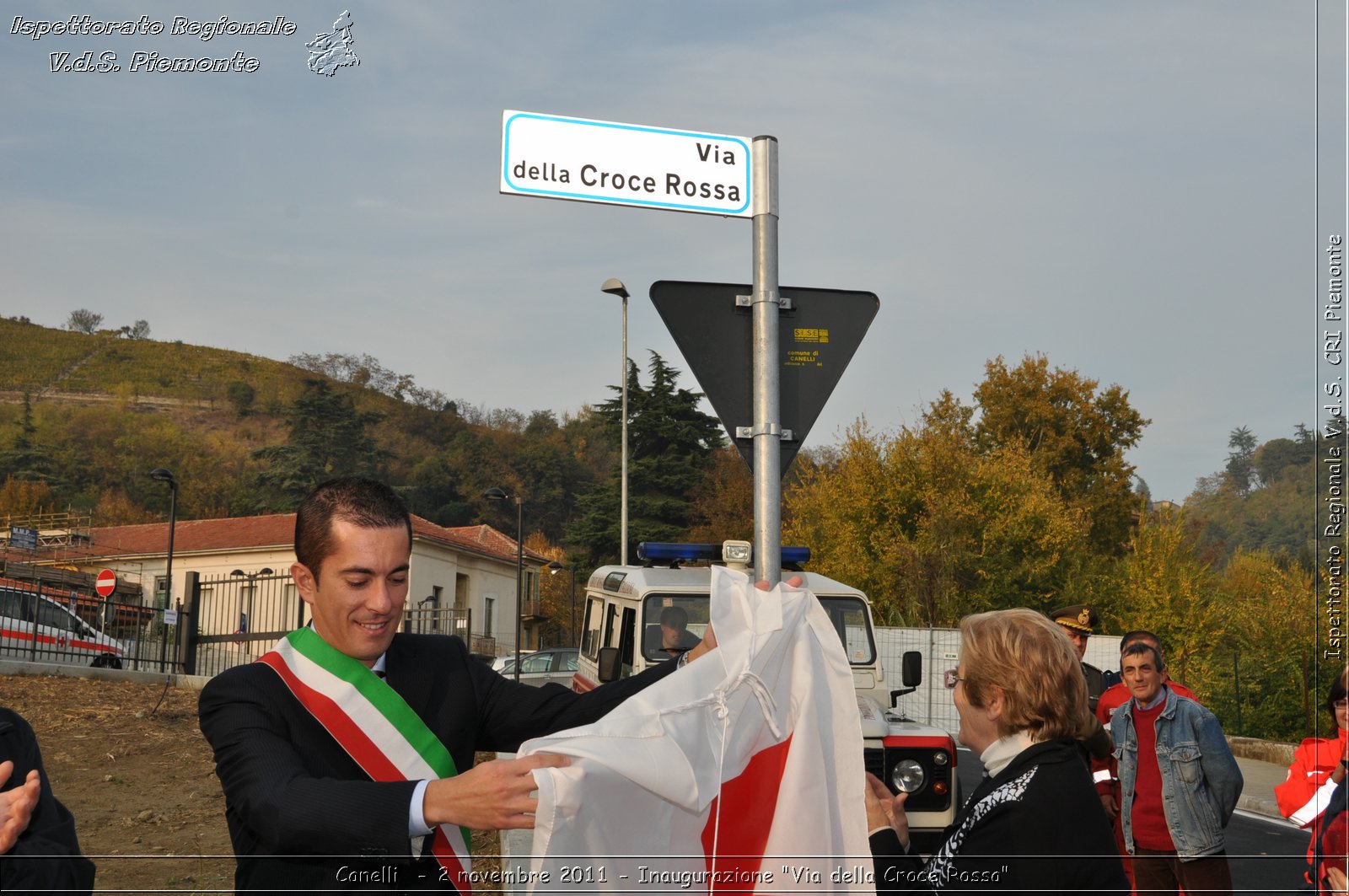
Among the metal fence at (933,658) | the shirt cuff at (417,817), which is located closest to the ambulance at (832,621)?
the shirt cuff at (417,817)

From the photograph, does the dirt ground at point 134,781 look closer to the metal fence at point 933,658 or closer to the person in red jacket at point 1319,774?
the person in red jacket at point 1319,774

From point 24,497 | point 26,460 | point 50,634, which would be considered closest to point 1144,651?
point 50,634

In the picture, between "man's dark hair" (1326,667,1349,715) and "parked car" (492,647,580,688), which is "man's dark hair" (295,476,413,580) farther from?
"parked car" (492,647,580,688)

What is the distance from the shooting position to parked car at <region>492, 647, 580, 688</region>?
29570mm

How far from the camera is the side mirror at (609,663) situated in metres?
7.32

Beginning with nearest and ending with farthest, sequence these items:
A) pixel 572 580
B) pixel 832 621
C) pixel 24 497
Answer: pixel 832 621 → pixel 572 580 → pixel 24 497

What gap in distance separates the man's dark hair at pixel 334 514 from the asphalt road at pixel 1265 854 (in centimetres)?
620

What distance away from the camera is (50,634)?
22.3m

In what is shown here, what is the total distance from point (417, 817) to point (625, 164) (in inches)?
106

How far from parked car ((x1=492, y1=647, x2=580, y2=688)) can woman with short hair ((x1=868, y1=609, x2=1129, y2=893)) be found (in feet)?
85.7

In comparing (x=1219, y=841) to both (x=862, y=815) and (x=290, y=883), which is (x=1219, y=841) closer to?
(x=862, y=815)

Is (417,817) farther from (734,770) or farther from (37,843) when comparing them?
(37,843)

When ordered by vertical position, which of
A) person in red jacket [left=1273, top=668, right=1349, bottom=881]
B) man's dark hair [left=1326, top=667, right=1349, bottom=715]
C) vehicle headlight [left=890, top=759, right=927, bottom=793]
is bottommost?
vehicle headlight [left=890, top=759, right=927, bottom=793]

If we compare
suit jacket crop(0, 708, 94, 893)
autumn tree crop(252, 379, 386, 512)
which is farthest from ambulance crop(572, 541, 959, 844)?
autumn tree crop(252, 379, 386, 512)
